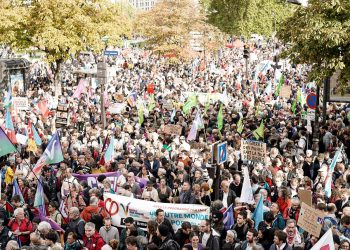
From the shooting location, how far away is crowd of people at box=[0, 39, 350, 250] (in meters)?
10.0

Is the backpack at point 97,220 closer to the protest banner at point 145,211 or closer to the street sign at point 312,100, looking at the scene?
the protest banner at point 145,211

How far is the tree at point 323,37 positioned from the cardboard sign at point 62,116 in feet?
26.5

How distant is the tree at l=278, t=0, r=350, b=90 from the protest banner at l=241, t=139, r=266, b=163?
4047 millimetres

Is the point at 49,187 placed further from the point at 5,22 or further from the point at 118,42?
the point at 118,42

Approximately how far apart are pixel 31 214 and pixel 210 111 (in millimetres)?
13516

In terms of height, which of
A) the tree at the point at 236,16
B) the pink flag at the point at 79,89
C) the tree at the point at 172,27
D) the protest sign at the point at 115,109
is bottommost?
the protest sign at the point at 115,109

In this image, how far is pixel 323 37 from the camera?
1705 centimetres

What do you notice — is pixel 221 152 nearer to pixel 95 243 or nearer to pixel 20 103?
pixel 95 243

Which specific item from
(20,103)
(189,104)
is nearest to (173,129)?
(189,104)

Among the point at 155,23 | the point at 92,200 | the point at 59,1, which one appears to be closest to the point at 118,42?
the point at 59,1

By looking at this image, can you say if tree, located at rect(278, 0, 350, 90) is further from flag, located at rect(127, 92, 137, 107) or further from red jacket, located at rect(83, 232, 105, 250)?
flag, located at rect(127, 92, 137, 107)

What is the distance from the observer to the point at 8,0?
123ft

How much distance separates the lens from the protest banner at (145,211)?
35.4 ft

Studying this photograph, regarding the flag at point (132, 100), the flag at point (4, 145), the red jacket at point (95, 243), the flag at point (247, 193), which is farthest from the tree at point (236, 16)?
the red jacket at point (95, 243)
